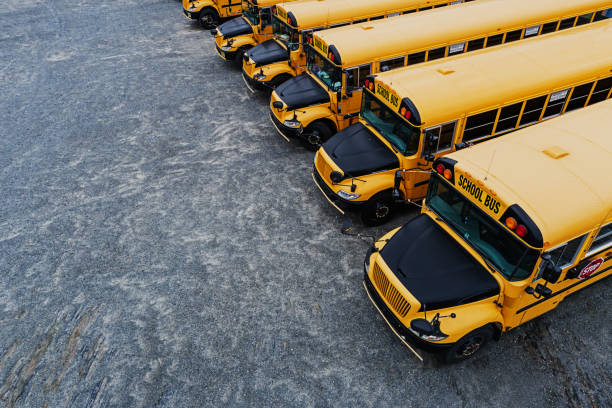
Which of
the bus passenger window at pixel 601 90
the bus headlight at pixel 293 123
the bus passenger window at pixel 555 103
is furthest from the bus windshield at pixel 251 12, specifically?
the bus passenger window at pixel 601 90

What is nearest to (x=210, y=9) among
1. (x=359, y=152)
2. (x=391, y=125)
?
(x=359, y=152)

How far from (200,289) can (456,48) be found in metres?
8.43

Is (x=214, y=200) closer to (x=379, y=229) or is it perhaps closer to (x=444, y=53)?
(x=379, y=229)

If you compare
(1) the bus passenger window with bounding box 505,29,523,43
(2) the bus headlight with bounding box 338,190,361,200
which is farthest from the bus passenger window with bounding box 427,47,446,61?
(2) the bus headlight with bounding box 338,190,361,200

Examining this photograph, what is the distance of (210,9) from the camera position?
58.5ft

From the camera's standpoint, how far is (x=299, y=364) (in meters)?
6.14

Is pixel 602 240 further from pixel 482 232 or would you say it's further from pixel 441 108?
pixel 441 108

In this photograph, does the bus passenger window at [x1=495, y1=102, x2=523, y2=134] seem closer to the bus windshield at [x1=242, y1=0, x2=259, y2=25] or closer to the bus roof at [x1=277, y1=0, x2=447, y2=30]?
the bus roof at [x1=277, y1=0, x2=447, y2=30]

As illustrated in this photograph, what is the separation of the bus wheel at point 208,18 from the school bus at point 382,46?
9.62 meters

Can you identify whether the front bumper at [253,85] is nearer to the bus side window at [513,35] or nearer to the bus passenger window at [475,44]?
the bus passenger window at [475,44]

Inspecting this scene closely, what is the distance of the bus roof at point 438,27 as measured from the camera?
30.3ft

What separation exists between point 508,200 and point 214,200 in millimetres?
6503

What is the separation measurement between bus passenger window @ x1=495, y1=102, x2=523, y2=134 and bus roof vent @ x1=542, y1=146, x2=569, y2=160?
2.18 meters

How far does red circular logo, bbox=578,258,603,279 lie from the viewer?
5.51m
